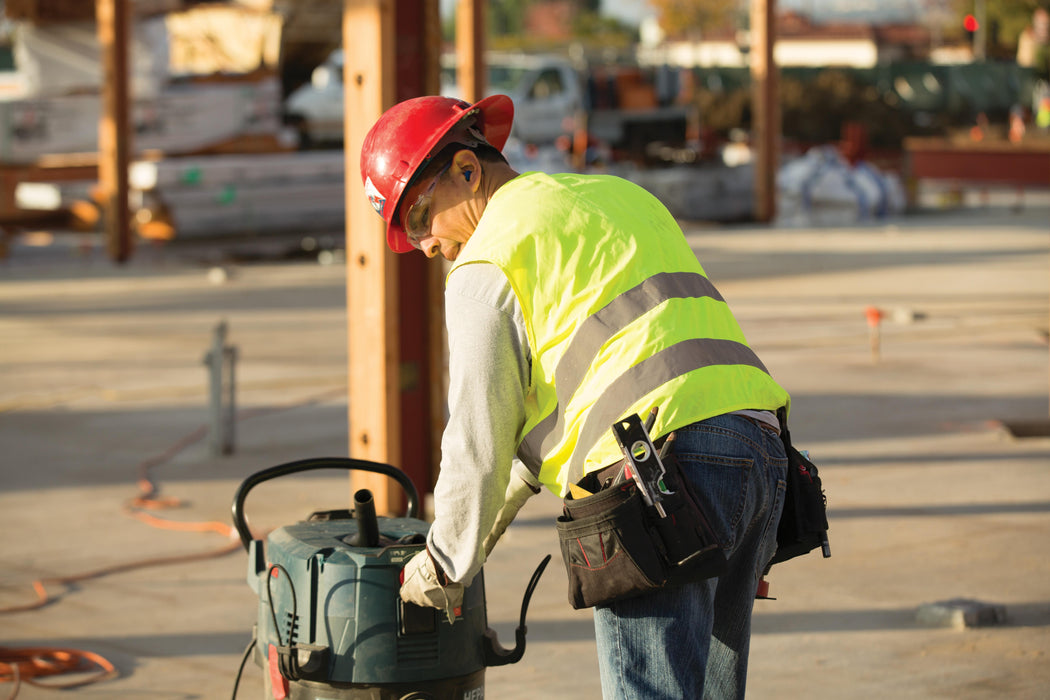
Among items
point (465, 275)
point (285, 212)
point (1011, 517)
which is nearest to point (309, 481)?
point (1011, 517)

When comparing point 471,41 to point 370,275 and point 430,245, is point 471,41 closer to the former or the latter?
point 370,275

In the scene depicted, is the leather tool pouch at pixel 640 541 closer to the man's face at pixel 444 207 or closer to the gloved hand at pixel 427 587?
the gloved hand at pixel 427 587

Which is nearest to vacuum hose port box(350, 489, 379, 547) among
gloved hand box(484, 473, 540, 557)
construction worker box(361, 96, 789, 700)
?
gloved hand box(484, 473, 540, 557)

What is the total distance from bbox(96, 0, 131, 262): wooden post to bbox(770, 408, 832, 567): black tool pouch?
15.3 m

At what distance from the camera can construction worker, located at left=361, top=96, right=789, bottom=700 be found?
2.63 m

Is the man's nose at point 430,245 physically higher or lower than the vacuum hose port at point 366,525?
higher

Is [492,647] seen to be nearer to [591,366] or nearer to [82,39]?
[591,366]

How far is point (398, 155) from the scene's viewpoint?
9.29 feet

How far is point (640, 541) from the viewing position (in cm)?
257

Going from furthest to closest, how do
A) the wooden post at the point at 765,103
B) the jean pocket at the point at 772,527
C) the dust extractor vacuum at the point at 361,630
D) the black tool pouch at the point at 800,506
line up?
the wooden post at the point at 765,103 < the dust extractor vacuum at the point at 361,630 < the black tool pouch at the point at 800,506 < the jean pocket at the point at 772,527

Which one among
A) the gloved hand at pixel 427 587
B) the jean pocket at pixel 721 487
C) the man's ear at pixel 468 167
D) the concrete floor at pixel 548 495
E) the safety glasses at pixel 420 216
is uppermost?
the man's ear at pixel 468 167

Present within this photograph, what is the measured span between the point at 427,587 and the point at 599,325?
0.65 metres

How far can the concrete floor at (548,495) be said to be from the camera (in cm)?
487

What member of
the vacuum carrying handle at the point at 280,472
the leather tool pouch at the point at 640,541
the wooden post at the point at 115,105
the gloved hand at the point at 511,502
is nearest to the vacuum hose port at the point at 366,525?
the vacuum carrying handle at the point at 280,472
